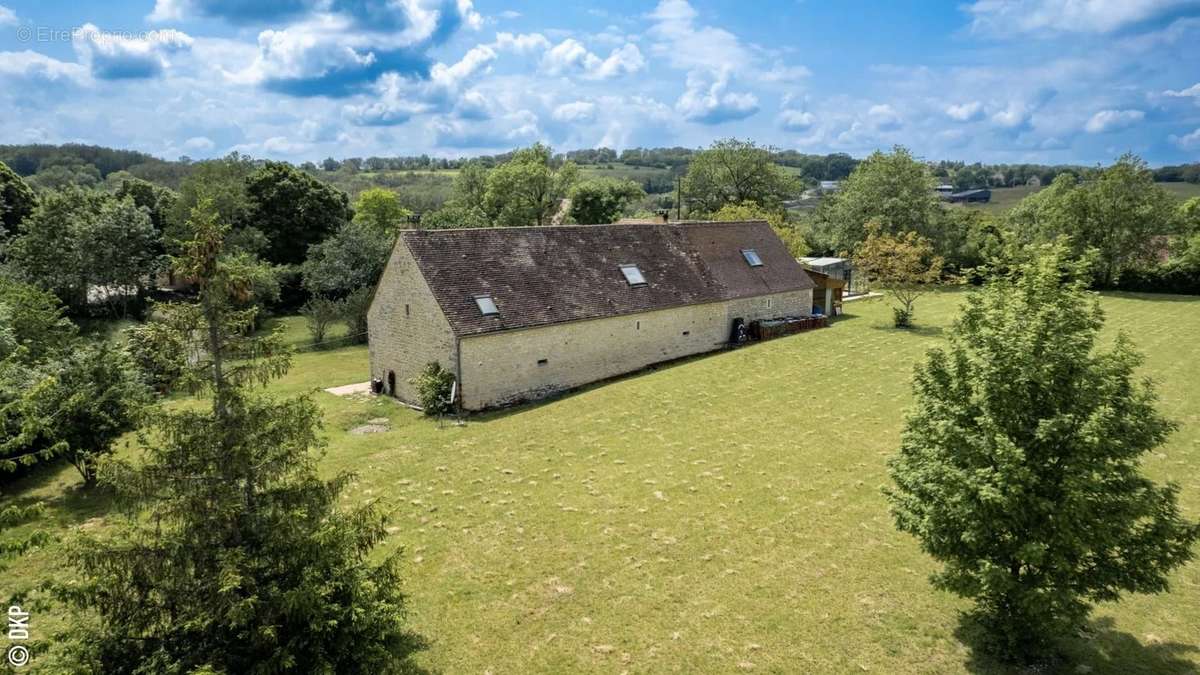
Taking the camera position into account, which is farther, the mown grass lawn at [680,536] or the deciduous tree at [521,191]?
the deciduous tree at [521,191]

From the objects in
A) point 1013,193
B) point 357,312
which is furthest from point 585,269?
point 1013,193

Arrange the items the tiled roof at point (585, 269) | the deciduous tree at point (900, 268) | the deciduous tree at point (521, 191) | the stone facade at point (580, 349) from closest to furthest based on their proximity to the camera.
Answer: the stone facade at point (580, 349), the tiled roof at point (585, 269), the deciduous tree at point (900, 268), the deciduous tree at point (521, 191)

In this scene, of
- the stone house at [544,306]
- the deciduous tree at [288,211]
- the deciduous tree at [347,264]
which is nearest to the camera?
the stone house at [544,306]

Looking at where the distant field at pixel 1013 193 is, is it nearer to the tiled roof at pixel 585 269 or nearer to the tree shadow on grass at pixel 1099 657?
the tiled roof at pixel 585 269

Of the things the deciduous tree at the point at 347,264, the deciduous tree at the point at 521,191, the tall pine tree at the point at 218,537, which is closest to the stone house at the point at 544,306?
the tall pine tree at the point at 218,537

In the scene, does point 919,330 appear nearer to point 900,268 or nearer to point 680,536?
point 900,268

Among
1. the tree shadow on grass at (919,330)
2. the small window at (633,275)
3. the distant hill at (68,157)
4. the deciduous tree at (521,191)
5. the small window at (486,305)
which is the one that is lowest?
the tree shadow on grass at (919,330)

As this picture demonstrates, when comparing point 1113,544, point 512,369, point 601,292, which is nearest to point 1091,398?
point 1113,544
